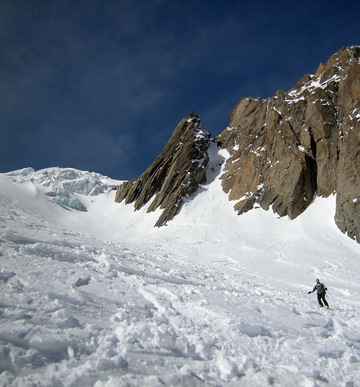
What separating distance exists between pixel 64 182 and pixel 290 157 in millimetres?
58157

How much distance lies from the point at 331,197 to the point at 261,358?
36.7 metres

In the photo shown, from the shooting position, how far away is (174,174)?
55406 millimetres

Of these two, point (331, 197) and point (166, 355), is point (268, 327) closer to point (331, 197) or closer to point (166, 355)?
point (166, 355)

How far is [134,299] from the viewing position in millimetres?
9305

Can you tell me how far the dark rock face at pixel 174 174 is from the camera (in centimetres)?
5081

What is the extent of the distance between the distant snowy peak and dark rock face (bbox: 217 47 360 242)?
1392 inches

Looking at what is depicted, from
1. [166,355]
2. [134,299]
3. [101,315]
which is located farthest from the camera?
[134,299]

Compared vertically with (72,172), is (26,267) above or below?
below

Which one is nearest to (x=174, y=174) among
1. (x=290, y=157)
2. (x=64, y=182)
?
(x=290, y=157)

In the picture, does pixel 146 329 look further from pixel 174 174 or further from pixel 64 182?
pixel 64 182

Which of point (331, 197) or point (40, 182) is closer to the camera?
point (331, 197)

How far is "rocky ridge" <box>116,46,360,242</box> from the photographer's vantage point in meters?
38.5

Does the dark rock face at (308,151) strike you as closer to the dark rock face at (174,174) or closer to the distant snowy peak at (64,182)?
the dark rock face at (174,174)

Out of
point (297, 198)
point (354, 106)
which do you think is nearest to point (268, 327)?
point (297, 198)
